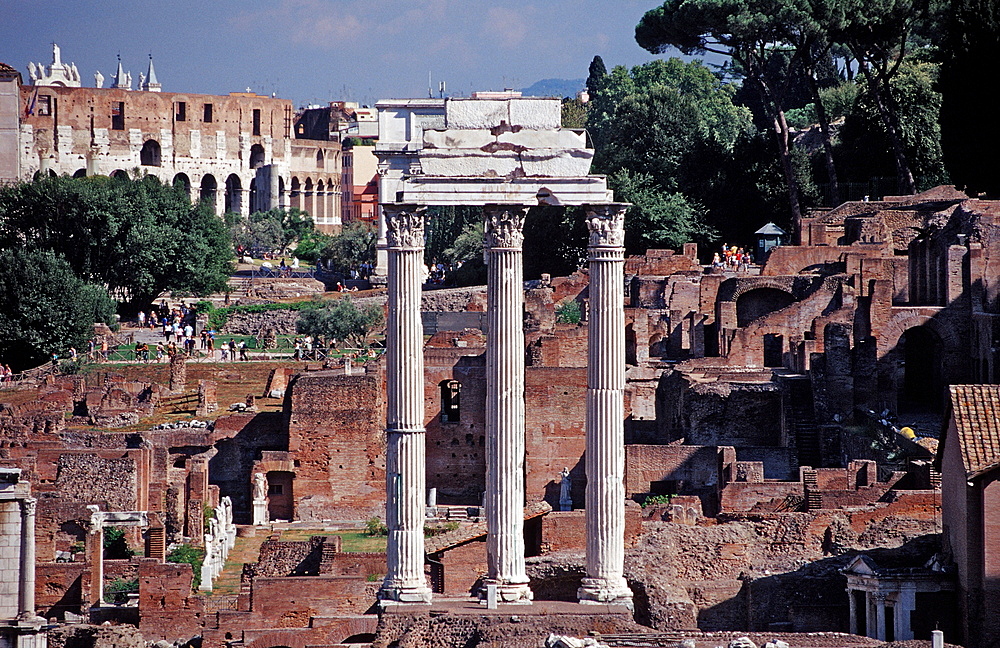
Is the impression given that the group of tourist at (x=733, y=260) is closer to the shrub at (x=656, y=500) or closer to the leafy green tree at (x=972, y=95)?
the leafy green tree at (x=972, y=95)

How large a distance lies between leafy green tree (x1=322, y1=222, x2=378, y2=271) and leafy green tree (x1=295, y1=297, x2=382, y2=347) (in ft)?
60.3

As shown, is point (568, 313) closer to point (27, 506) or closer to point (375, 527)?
point (375, 527)

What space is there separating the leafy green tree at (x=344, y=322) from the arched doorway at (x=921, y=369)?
17.2 m

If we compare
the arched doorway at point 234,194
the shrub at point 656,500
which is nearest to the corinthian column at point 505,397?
the shrub at point 656,500

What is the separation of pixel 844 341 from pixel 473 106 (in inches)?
642

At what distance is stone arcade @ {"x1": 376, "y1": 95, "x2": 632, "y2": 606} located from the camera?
21.3 metres

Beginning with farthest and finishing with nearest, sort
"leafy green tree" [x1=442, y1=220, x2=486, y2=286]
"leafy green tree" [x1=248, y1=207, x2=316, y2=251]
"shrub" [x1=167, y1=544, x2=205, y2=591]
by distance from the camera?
"leafy green tree" [x1=248, y1=207, x2=316, y2=251], "leafy green tree" [x1=442, y1=220, x2=486, y2=286], "shrub" [x1=167, y1=544, x2=205, y2=591]

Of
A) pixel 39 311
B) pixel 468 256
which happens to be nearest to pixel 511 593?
pixel 39 311

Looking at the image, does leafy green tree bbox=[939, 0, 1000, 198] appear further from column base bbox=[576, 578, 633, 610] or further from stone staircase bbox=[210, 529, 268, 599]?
column base bbox=[576, 578, 633, 610]

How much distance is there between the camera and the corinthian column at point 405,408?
21250 millimetres

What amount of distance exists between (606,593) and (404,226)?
432 cm

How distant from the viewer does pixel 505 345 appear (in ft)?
70.4

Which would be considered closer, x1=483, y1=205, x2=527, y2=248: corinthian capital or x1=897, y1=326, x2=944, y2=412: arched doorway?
x1=483, y1=205, x2=527, y2=248: corinthian capital

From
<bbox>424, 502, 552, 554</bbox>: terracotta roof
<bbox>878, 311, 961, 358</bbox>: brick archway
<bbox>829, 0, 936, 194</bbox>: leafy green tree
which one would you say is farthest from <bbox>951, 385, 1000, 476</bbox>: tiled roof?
<bbox>829, 0, 936, 194</bbox>: leafy green tree
